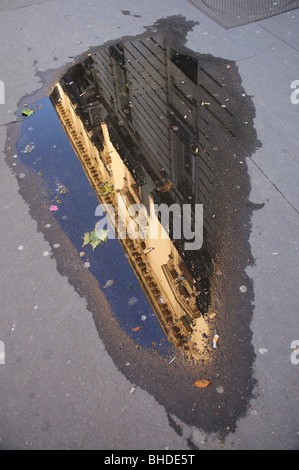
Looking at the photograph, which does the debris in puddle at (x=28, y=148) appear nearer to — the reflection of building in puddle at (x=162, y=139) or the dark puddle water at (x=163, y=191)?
the dark puddle water at (x=163, y=191)

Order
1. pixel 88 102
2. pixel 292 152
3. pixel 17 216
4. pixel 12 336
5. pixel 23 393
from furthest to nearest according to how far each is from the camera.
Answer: pixel 88 102
pixel 292 152
pixel 17 216
pixel 12 336
pixel 23 393

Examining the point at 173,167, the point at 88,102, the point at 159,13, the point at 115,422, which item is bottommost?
the point at 115,422

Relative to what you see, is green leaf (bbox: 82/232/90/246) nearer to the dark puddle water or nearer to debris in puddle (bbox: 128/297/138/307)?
the dark puddle water

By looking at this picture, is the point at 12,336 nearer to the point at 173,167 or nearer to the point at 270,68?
the point at 173,167

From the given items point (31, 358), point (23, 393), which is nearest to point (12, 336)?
point (31, 358)

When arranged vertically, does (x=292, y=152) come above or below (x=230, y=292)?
above

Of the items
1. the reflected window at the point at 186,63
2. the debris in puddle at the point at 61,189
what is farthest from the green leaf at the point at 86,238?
the reflected window at the point at 186,63

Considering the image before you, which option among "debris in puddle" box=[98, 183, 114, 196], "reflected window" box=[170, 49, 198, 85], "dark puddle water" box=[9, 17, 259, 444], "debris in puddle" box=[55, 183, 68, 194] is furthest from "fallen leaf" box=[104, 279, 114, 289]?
"reflected window" box=[170, 49, 198, 85]
